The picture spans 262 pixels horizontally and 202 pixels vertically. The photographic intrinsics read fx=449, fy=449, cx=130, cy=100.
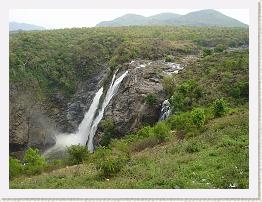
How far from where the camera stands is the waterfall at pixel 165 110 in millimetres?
12549

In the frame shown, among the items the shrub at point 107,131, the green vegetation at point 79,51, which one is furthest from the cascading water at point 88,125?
the green vegetation at point 79,51

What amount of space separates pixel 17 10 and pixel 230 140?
4.10m

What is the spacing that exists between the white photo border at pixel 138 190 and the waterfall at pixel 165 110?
240 inches

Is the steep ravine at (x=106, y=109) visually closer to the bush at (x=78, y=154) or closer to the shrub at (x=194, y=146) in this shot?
the bush at (x=78, y=154)

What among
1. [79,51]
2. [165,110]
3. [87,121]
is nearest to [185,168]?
[165,110]

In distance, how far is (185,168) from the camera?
6.75 meters

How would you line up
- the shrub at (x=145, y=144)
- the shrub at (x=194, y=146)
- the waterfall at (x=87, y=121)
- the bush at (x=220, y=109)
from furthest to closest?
the waterfall at (x=87, y=121), the bush at (x=220, y=109), the shrub at (x=145, y=144), the shrub at (x=194, y=146)

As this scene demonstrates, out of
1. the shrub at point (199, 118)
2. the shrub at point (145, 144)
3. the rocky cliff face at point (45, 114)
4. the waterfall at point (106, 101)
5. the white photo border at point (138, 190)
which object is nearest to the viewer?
the white photo border at point (138, 190)

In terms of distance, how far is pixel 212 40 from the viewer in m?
24.4

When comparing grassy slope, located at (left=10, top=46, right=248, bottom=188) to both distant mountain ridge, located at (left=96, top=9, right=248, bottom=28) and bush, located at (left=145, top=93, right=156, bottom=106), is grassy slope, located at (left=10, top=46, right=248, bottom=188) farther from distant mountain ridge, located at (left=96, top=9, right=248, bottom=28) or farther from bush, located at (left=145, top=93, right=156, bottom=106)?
bush, located at (left=145, top=93, right=156, bottom=106)

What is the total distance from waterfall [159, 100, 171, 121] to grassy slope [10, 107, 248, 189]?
3.81 m

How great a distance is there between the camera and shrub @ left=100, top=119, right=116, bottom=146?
13.8 metres

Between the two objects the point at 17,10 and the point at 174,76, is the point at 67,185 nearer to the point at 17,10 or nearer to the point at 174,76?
the point at 17,10

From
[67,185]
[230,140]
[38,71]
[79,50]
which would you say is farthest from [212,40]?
[67,185]
